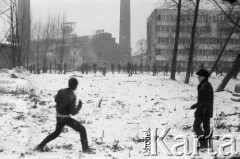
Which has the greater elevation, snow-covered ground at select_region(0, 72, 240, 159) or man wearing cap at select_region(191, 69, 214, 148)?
man wearing cap at select_region(191, 69, 214, 148)

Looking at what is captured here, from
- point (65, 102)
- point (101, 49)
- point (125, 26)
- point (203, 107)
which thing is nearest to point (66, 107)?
point (65, 102)

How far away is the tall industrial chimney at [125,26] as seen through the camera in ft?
291

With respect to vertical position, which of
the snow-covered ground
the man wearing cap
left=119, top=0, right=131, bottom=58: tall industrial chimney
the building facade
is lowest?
the snow-covered ground

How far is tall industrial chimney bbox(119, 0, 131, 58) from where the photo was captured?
88.8 metres

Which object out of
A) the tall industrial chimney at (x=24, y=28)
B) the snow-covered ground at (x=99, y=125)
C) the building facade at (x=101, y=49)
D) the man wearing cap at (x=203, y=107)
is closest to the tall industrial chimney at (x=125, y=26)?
the building facade at (x=101, y=49)

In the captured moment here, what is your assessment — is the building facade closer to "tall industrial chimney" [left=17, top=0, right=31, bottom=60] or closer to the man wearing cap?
"tall industrial chimney" [left=17, top=0, right=31, bottom=60]

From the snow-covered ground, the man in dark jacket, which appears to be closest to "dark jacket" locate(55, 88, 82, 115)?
the man in dark jacket

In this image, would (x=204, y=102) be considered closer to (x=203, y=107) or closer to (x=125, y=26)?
(x=203, y=107)

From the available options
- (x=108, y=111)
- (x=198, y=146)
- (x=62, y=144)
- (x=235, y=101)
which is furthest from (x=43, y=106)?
(x=235, y=101)

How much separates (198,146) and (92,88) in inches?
537

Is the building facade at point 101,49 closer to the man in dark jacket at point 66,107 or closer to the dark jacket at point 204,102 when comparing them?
the dark jacket at point 204,102

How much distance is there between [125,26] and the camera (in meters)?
88.8

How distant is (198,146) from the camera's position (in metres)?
7.09

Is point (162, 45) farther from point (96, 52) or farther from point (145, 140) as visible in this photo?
point (145, 140)
